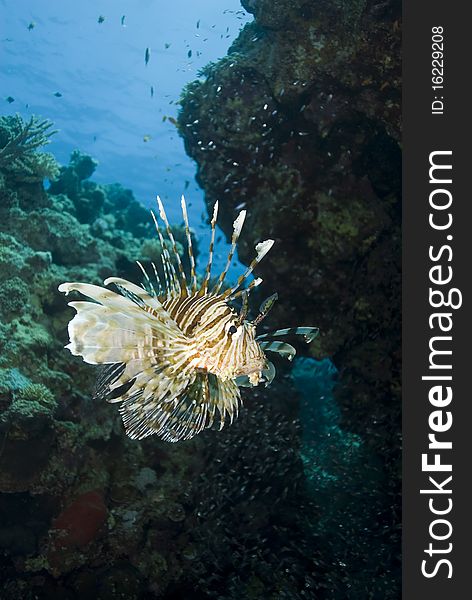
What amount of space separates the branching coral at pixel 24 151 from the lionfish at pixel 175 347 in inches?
245

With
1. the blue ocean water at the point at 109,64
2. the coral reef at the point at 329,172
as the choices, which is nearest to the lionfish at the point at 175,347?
the coral reef at the point at 329,172

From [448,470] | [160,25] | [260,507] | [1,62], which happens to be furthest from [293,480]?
[1,62]

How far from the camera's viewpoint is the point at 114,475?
5.48 metres

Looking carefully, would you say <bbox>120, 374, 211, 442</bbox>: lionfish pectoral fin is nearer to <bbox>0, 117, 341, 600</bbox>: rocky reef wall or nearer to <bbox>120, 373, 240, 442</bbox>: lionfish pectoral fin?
<bbox>120, 373, 240, 442</bbox>: lionfish pectoral fin

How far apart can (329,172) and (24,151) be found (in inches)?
198

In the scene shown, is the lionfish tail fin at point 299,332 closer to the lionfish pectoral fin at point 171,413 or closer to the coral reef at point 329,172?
the lionfish pectoral fin at point 171,413

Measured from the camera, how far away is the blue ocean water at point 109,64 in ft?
78.8

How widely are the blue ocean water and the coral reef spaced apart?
11.6 m

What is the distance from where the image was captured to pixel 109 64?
2816cm

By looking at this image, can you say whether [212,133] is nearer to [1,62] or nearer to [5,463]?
[5,463]

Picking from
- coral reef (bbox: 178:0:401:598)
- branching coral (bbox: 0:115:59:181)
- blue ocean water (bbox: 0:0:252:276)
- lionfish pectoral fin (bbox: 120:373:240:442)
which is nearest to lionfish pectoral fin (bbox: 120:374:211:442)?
lionfish pectoral fin (bbox: 120:373:240:442)

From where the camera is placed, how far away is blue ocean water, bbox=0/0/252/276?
2402 centimetres

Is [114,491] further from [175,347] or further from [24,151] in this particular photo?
[24,151]

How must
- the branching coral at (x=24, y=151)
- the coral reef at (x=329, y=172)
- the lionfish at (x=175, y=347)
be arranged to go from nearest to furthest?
the lionfish at (x=175, y=347), the coral reef at (x=329, y=172), the branching coral at (x=24, y=151)
